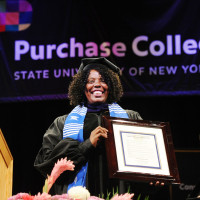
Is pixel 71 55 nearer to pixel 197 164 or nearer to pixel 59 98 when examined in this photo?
pixel 59 98

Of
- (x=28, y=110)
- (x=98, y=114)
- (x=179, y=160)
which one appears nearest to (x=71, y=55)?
(x=28, y=110)

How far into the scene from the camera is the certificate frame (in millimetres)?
2406

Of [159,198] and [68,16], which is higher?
[68,16]

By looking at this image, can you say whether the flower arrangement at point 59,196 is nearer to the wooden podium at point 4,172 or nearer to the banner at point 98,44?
the wooden podium at point 4,172

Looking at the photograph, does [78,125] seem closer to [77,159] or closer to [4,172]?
[77,159]

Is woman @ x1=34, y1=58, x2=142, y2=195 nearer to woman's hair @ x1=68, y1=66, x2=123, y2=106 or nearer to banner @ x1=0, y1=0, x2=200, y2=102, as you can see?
woman's hair @ x1=68, y1=66, x2=123, y2=106

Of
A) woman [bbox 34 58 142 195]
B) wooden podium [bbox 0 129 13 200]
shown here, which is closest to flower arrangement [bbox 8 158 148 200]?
wooden podium [bbox 0 129 13 200]

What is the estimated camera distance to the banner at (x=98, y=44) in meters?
4.80

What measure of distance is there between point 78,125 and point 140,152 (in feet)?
2.08

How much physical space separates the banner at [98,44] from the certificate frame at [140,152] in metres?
2.19

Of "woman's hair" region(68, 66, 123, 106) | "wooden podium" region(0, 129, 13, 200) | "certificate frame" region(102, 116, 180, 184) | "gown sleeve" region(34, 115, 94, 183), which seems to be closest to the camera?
"wooden podium" region(0, 129, 13, 200)

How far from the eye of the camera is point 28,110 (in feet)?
17.4

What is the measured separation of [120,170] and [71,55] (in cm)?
279

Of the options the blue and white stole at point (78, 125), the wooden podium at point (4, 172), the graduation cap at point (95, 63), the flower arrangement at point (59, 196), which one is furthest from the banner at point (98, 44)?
the flower arrangement at point (59, 196)
